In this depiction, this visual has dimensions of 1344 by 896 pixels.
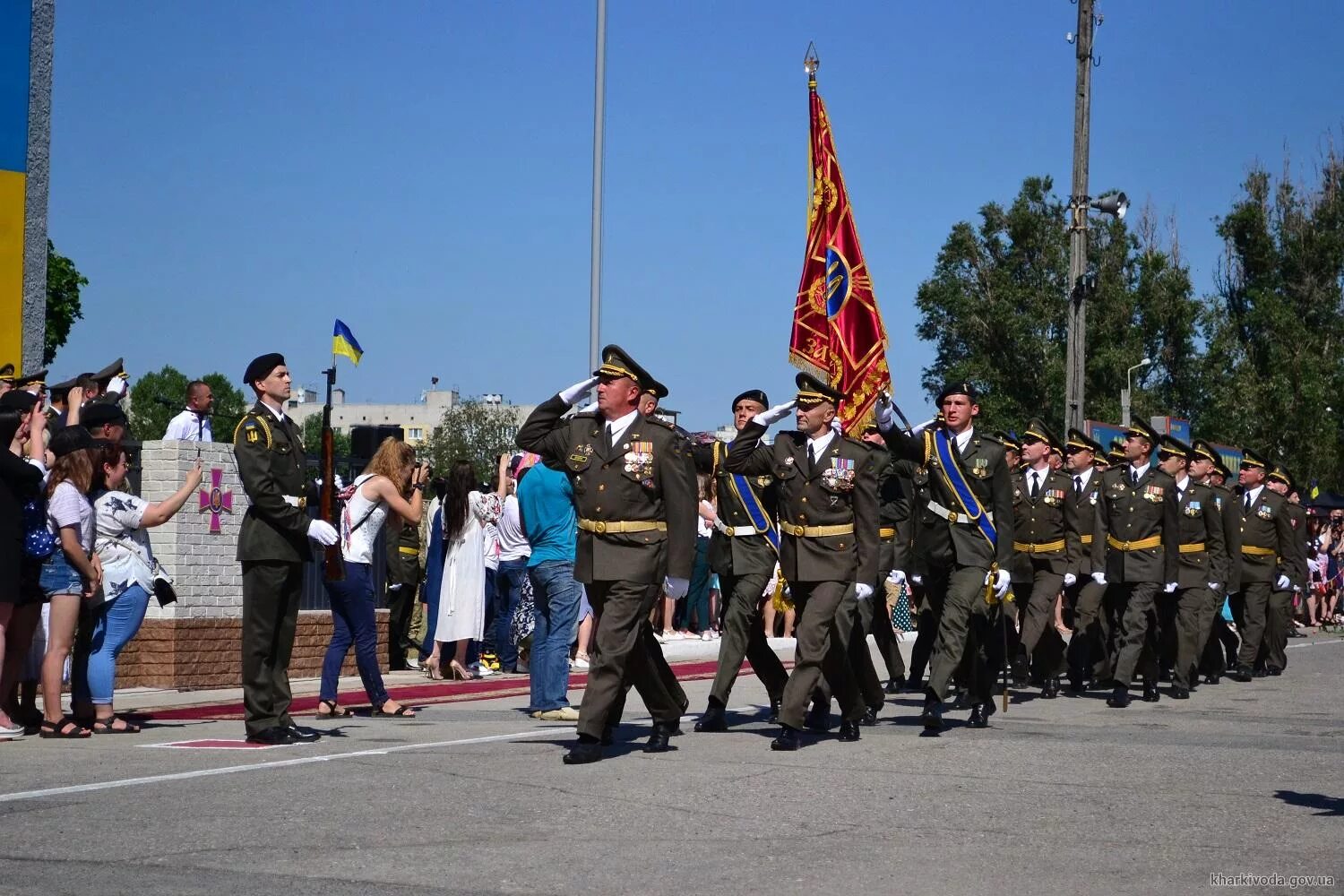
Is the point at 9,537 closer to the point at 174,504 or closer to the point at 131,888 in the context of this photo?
the point at 174,504

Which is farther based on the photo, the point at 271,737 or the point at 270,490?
the point at 271,737

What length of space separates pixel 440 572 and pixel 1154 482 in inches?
248

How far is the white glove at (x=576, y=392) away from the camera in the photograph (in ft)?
32.9

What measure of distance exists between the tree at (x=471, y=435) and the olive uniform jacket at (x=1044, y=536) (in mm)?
81216

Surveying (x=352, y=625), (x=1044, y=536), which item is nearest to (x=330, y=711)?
(x=352, y=625)

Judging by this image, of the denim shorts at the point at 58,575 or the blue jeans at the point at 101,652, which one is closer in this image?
the denim shorts at the point at 58,575

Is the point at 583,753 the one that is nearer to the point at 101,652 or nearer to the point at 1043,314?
the point at 101,652

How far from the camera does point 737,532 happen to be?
1152 centimetres

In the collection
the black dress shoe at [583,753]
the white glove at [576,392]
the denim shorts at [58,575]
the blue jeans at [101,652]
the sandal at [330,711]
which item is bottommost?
the sandal at [330,711]

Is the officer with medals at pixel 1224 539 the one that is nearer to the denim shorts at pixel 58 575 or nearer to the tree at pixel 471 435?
the denim shorts at pixel 58 575

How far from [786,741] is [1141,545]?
594 centimetres

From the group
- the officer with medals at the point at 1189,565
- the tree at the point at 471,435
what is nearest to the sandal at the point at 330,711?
the officer with medals at the point at 1189,565

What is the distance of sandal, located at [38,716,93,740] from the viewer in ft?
34.3

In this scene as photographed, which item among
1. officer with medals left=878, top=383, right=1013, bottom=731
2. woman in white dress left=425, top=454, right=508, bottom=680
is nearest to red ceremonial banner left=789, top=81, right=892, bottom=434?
woman in white dress left=425, top=454, right=508, bottom=680
